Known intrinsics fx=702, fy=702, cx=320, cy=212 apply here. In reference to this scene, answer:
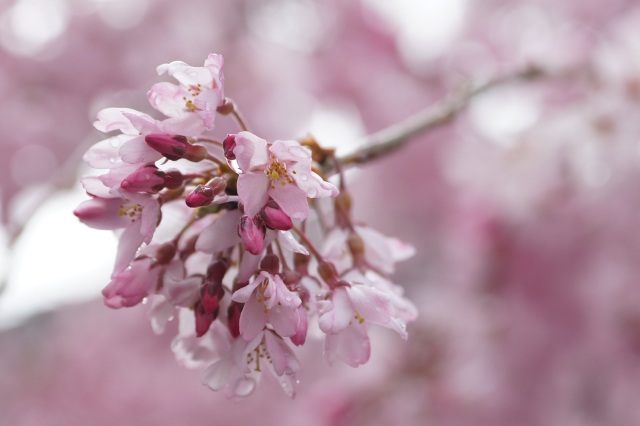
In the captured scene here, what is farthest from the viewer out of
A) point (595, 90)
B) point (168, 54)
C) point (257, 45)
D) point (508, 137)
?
point (257, 45)

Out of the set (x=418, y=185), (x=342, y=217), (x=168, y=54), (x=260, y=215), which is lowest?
(x=260, y=215)

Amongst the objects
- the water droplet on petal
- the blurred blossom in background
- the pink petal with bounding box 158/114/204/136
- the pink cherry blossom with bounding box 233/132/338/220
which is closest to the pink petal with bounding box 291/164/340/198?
the pink cherry blossom with bounding box 233/132/338/220

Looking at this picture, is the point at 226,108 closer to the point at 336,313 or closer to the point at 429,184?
the point at 336,313

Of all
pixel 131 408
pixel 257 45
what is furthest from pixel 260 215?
pixel 131 408

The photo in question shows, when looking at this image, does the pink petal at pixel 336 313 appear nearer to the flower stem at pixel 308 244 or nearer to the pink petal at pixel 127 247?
the flower stem at pixel 308 244

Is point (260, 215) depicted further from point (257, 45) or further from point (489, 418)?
point (257, 45)

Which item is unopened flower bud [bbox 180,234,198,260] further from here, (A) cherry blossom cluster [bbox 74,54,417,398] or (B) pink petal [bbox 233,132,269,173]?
(B) pink petal [bbox 233,132,269,173]
